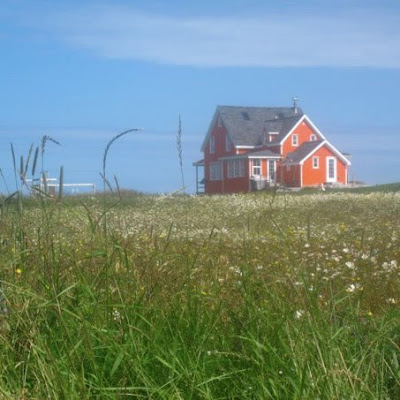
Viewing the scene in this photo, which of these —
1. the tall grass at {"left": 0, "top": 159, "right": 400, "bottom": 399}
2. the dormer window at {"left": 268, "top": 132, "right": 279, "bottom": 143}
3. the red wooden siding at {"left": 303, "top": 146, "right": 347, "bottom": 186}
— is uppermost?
the dormer window at {"left": 268, "top": 132, "right": 279, "bottom": 143}

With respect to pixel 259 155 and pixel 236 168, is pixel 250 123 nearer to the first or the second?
pixel 236 168

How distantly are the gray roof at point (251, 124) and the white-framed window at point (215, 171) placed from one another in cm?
225

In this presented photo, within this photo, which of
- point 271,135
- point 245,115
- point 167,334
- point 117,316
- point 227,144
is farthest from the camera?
point 227,144

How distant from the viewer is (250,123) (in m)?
52.2

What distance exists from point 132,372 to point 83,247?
182 centimetres

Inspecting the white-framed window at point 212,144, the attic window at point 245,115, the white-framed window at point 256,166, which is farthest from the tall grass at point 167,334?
the white-framed window at point 212,144

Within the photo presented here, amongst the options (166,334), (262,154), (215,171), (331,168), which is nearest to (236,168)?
(262,154)

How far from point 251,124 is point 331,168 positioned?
4.93 metres

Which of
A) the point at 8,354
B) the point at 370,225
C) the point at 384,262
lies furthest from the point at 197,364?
the point at 370,225

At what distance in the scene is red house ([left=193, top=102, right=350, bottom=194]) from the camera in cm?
5069

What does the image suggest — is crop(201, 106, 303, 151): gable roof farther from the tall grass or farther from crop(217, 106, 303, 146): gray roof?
the tall grass

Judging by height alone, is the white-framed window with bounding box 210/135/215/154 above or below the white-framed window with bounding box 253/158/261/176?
above

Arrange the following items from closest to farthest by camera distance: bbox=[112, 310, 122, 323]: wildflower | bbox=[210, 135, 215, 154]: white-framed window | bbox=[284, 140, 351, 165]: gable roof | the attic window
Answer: bbox=[112, 310, 122, 323]: wildflower → bbox=[284, 140, 351, 165]: gable roof → the attic window → bbox=[210, 135, 215, 154]: white-framed window

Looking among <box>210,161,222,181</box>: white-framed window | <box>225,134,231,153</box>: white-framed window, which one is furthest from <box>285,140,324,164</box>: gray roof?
<box>210,161,222,181</box>: white-framed window
